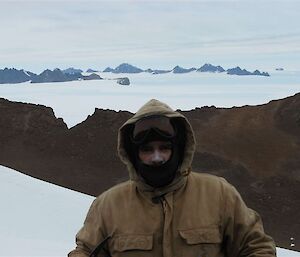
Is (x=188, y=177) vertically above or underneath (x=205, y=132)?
above

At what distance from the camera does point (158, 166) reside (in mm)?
2016

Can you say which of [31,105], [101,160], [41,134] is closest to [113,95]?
[31,105]

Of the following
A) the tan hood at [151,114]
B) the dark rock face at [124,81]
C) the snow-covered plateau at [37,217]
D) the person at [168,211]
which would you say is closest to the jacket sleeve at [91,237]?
the person at [168,211]

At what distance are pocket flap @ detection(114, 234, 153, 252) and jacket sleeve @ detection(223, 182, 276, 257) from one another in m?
0.30

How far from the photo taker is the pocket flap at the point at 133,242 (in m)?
2.00

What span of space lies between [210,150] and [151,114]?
15238mm

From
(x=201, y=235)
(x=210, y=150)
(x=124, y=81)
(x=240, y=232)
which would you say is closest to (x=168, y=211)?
(x=201, y=235)

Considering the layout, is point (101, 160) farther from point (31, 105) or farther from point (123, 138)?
point (123, 138)

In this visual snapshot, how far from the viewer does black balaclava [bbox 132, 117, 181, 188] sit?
2.02m

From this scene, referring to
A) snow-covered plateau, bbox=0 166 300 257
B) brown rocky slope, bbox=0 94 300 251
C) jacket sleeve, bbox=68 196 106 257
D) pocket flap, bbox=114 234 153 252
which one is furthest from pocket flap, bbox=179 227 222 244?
brown rocky slope, bbox=0 94 300 251

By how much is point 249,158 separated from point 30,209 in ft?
28.5

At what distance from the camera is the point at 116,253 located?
205 cm

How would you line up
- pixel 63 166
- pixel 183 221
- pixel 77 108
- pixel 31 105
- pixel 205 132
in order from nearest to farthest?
pixel 183 221 < pixel 63 166 < pixel 205 132 < pixel 31 105 < pixel 77 108

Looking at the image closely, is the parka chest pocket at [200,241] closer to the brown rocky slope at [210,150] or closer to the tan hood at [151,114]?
the tan hood at [151,114]
